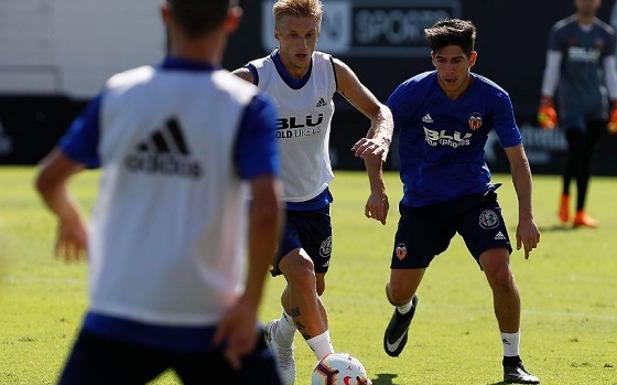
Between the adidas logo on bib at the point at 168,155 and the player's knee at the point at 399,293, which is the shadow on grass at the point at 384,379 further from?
the adidas logo on bib at the point at 168,155

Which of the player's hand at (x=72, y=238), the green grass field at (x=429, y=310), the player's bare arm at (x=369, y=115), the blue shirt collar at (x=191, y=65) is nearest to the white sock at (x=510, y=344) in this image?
the green grass field at (x=429, y=310)

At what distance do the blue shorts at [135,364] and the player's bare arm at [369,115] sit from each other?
246 centimetres

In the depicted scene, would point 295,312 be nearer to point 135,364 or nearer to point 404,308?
point 404,308

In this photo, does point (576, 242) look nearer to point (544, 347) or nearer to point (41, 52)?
point (544, 347)

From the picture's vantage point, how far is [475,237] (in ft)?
25.8

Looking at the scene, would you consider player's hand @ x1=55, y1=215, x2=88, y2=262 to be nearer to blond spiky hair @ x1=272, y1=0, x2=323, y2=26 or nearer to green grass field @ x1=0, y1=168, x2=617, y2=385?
green grass field @ x1=0, y1=168, x2=617, y2=385

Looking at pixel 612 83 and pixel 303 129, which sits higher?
pixel 303 129

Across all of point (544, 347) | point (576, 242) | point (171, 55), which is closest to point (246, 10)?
point (576, 242)

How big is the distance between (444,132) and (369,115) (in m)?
0.76

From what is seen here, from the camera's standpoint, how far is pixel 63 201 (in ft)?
14.3

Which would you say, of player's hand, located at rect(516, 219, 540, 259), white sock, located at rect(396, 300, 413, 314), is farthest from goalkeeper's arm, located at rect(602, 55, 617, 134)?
player's hand, located at rect(516, 219, 540, 259)

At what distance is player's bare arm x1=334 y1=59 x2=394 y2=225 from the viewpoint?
6.72m

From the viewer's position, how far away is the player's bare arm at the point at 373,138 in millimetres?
6723

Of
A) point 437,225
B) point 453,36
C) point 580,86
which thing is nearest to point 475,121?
point 453,36
